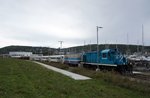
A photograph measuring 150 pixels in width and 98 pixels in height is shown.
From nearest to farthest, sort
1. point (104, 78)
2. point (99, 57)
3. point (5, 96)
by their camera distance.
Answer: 1. point (5, 96)
2. point (104, 78)
3. point (99, 57)

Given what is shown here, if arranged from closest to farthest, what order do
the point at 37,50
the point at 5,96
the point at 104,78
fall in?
1. the point at 5,96
2. the point at 104,78
3. the point at 37,50

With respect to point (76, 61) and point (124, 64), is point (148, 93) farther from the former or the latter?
point (76, 61)

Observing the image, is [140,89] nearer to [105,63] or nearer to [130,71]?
[130,71]

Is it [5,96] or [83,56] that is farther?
[83,56]

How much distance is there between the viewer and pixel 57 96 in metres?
11.1

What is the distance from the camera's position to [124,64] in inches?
1378

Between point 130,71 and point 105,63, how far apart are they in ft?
15.3

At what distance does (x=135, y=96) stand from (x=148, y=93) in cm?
163

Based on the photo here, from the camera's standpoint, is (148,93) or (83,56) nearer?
(148,93)

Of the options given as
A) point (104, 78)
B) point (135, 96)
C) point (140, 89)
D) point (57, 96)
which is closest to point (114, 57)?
point (104, 78)

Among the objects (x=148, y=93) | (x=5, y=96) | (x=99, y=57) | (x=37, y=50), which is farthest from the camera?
(x=37, y=50)

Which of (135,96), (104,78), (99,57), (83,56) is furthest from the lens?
(83,56)

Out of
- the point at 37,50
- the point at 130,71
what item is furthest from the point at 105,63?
the point at 37,50

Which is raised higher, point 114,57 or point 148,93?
point 114,57
